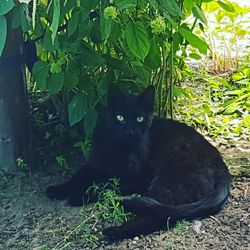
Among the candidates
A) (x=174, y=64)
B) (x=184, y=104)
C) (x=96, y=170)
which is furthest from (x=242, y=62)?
(x=96, y=170)

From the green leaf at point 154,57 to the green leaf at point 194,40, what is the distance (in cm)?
12

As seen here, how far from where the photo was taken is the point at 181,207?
240 centimetres

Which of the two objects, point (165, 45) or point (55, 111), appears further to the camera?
point (55, 111)

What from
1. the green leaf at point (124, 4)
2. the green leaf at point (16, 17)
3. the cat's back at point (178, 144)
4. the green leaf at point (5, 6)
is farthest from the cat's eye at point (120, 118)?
the green leaf at point (5, 6)

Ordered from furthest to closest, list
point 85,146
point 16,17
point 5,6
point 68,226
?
1. point 85,146
2. point 68,226
3. point 16,17
4. point 5,6

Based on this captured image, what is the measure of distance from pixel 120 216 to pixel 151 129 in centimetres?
60

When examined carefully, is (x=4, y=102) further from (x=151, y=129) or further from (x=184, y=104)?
(x=184, y=104)

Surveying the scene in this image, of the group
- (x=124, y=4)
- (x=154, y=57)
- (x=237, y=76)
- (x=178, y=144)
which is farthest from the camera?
(x=237, y=76)

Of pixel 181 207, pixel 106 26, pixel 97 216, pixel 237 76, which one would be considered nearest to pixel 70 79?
pixel 106 26

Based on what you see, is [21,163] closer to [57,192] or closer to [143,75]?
[57,192]

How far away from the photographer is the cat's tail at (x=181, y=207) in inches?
93.5

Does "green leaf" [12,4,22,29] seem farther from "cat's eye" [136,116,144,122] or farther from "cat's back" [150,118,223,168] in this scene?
"cat's back" [150,118,223,168]

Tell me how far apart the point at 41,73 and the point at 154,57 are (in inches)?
19.0

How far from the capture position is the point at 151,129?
2898 millimetres
